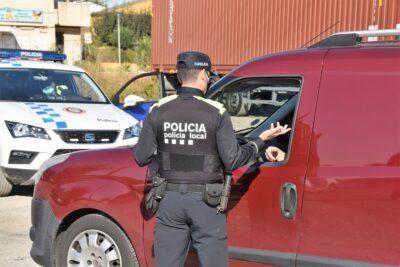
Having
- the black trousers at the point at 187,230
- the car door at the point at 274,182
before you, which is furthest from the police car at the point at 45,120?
the black trousers at the point at 187,230

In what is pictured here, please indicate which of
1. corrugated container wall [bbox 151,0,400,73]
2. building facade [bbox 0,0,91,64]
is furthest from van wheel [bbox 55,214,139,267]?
building facade [bbox 0,0,91,64]

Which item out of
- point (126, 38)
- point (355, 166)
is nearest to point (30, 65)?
point (355, 166)

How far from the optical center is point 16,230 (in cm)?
571

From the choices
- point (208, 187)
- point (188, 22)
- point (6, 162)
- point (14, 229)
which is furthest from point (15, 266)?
point (188, 22)

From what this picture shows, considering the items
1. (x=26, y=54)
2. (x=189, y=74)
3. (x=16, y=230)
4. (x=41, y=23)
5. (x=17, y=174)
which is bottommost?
(x=16, y=230)

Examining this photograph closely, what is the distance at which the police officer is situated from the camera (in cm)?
275

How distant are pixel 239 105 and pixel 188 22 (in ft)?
49.0

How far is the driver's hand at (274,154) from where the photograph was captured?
10.0 ft

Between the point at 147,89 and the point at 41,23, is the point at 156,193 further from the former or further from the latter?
the point at 41,23

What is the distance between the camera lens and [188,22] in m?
18.1

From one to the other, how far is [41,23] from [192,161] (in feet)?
105

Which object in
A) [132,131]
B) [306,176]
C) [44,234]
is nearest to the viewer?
[306,176]

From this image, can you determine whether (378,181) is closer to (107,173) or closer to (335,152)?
(335,152)

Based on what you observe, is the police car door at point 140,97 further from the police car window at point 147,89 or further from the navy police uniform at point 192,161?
the police car window at point 147,89
